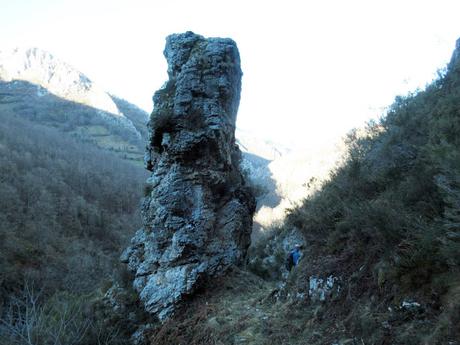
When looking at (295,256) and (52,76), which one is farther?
(52,76)

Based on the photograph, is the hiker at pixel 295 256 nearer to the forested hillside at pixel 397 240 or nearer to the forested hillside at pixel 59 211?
the forested hillside at pixel 397 240

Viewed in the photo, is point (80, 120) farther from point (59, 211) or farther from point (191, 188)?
point (191, 188)

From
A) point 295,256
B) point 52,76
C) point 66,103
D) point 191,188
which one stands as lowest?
point 295,256

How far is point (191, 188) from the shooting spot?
10.1 metres

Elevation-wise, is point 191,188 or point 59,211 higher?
point 191,188

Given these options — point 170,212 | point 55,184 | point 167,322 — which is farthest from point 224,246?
point 55,184

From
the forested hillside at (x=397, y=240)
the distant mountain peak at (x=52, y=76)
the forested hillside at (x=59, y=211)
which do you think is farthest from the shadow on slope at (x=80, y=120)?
the forested hillside at (x=397, y=240)

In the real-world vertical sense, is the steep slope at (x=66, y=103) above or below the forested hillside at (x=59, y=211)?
above

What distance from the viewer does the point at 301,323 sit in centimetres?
577

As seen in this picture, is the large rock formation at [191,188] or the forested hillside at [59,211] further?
the forested hillside at [59,211]

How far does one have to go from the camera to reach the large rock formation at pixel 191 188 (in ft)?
30.0

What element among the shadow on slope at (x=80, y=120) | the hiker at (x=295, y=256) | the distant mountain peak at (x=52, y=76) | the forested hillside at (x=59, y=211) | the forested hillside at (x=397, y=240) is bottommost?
the forested hillside at (x=59, y=211)

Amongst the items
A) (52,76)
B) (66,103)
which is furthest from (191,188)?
(52,76)

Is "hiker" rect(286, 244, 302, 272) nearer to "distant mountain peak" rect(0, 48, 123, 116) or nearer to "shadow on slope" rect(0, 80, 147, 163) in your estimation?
"shadow on slope" rect(0, 80, 147, 163)
